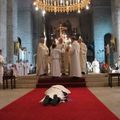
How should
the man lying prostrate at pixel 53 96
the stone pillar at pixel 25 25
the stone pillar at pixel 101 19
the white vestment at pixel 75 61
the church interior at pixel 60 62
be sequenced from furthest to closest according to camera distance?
the stone pillar at pixel 25 25 → the stone pillar at pixel 101 19 → the white vestment at pixel 75 61 → the man lying prostrate at pixel 53 96 → the church interior at pixel 60 62

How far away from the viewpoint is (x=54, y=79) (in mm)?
14773

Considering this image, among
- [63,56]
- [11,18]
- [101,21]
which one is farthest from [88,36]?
[63,56]

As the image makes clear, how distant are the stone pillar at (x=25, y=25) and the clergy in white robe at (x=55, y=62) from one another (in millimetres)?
16373

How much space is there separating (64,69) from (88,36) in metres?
17.9

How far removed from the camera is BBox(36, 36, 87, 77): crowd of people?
15.1 meters

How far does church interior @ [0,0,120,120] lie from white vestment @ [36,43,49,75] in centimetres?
5

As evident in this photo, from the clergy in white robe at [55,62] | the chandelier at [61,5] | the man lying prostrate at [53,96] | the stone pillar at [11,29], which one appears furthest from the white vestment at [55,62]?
the stone pillar at [11,29]

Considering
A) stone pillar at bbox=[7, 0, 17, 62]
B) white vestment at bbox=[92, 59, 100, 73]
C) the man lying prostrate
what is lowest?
the man lying prostrate

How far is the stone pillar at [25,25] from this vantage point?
31.8 m

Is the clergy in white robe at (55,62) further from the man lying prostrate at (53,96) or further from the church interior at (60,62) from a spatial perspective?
the man lying prostrate at (53,96)

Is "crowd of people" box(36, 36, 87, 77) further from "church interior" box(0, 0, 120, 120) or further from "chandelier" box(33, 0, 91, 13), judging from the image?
"chandelier" box(33, 0, 91, 13)

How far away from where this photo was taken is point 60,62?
53.1 feet

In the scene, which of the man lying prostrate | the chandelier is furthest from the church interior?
the man lying prostrate

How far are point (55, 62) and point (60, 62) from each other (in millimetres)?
641
